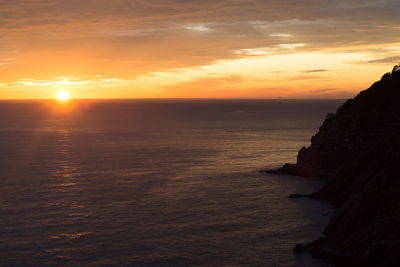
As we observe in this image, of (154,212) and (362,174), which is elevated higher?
(362,174)

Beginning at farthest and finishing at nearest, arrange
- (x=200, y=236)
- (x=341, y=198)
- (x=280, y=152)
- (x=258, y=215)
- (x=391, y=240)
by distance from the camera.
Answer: (x=280, y=152) < (x=341, y=198) < (x=258, y=215) < (x=200, y=236) < (x=391, y=240)

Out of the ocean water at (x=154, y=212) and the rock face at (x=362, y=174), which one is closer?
the rock face at (x=362, y=174)

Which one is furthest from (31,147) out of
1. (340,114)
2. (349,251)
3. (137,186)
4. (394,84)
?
(349,251)

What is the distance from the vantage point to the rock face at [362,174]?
89.8 feet

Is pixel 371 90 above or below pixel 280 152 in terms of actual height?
above

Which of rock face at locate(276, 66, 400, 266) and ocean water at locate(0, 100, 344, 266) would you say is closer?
rock face at locate(276, 66, 400, 266)

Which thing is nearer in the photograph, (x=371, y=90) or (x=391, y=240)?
(x=391, y=240)

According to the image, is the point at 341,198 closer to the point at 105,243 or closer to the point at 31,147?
the point at 105,243

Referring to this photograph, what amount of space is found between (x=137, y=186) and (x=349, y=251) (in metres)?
31.4

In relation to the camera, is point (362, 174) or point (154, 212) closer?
point (154, 212)

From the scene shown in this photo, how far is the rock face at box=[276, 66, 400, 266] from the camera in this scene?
89.8 ft

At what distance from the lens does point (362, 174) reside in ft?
139

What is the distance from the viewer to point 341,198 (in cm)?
4328

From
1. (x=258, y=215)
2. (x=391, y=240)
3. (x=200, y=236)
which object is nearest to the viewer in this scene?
(x=391, y=240)
